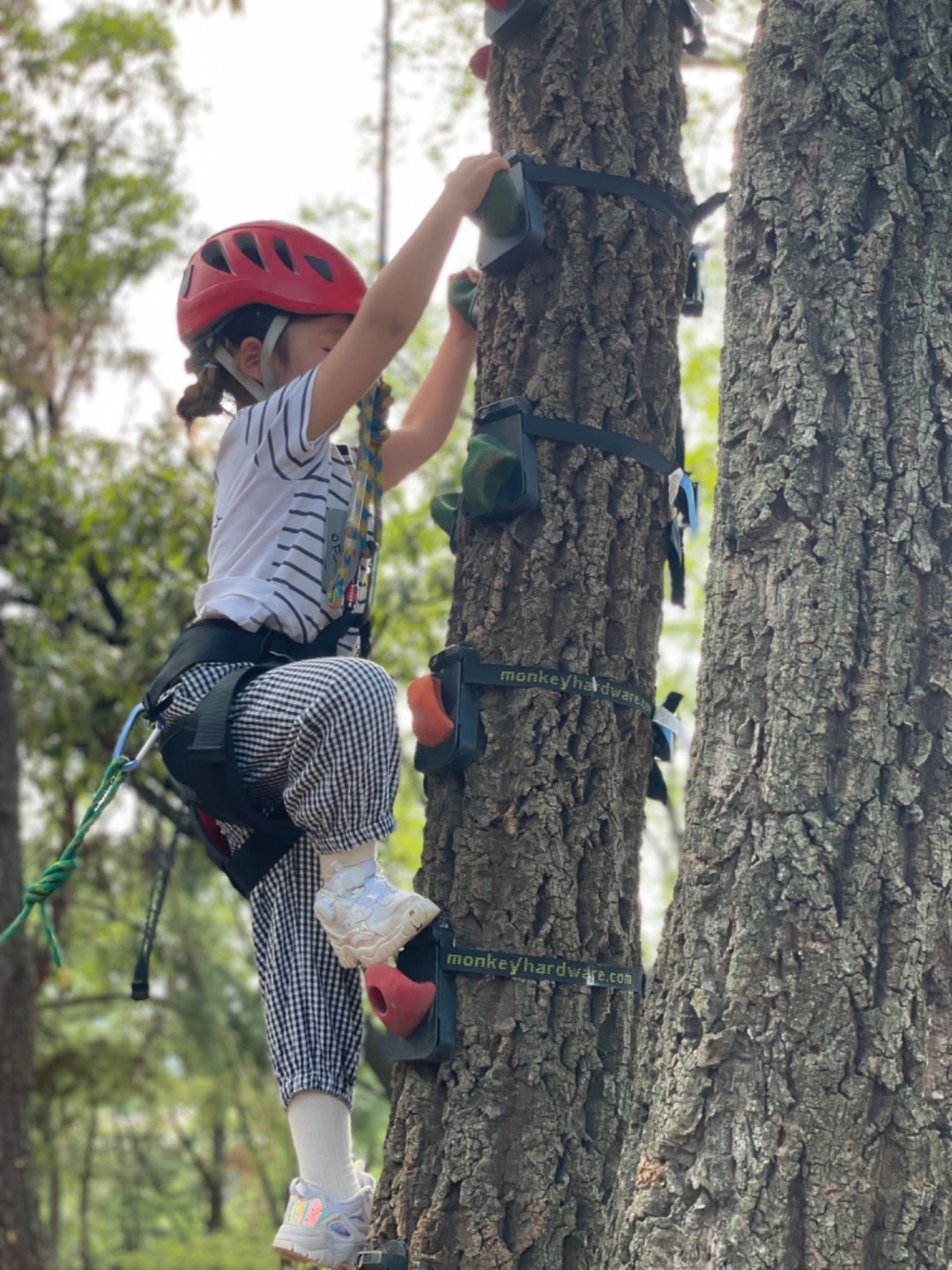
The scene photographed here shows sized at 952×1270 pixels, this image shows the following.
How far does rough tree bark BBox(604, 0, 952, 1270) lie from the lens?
5.77 feet

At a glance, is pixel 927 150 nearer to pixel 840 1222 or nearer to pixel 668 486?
pixel 668 486

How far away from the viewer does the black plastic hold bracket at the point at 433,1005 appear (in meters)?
2.20

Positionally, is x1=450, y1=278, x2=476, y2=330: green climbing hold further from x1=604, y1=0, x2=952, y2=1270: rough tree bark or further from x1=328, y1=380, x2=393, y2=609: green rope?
x1=604, y1=0, x2=952, y2=1270: rough tree bark

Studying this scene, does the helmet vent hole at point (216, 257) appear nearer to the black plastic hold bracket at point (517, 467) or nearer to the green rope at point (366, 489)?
the green rope at point (366, 489)

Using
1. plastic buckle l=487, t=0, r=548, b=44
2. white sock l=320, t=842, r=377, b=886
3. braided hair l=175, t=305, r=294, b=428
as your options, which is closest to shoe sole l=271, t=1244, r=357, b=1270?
white sock l=320, t=842, r=377, b=886

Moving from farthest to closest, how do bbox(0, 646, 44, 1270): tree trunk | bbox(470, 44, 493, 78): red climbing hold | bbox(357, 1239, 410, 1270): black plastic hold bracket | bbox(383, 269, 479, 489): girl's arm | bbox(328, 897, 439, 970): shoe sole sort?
1. bbox(0, 646, 44, 1270): tree trunk
2. bbox(383, 269, 479, 489): girl's arm
3. bbox(470, 44, 493, 78): red climbing hold
4. bbox(328, 897, 439, 970): shoe sole
5. bbox(357, 1239, 410, 1270): black plastic hold bracket

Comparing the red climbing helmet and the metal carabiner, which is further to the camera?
the red climbing helmet

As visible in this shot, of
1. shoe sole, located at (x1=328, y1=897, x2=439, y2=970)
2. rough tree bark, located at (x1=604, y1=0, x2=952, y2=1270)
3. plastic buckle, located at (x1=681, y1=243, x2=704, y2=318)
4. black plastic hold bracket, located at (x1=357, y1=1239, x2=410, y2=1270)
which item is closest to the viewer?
rough tree bark, located at (x1=604, y1=0, x2=952, y2=1270)

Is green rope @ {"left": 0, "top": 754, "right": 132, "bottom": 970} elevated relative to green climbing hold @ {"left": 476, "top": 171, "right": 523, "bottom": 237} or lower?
lower

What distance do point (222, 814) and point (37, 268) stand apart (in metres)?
10.6

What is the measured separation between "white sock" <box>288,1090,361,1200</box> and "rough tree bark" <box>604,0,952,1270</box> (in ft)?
2.44

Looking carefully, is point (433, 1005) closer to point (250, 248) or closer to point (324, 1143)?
point (324, 1143)

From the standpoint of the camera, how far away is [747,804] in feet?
6.31

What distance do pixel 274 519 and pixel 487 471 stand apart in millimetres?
562
